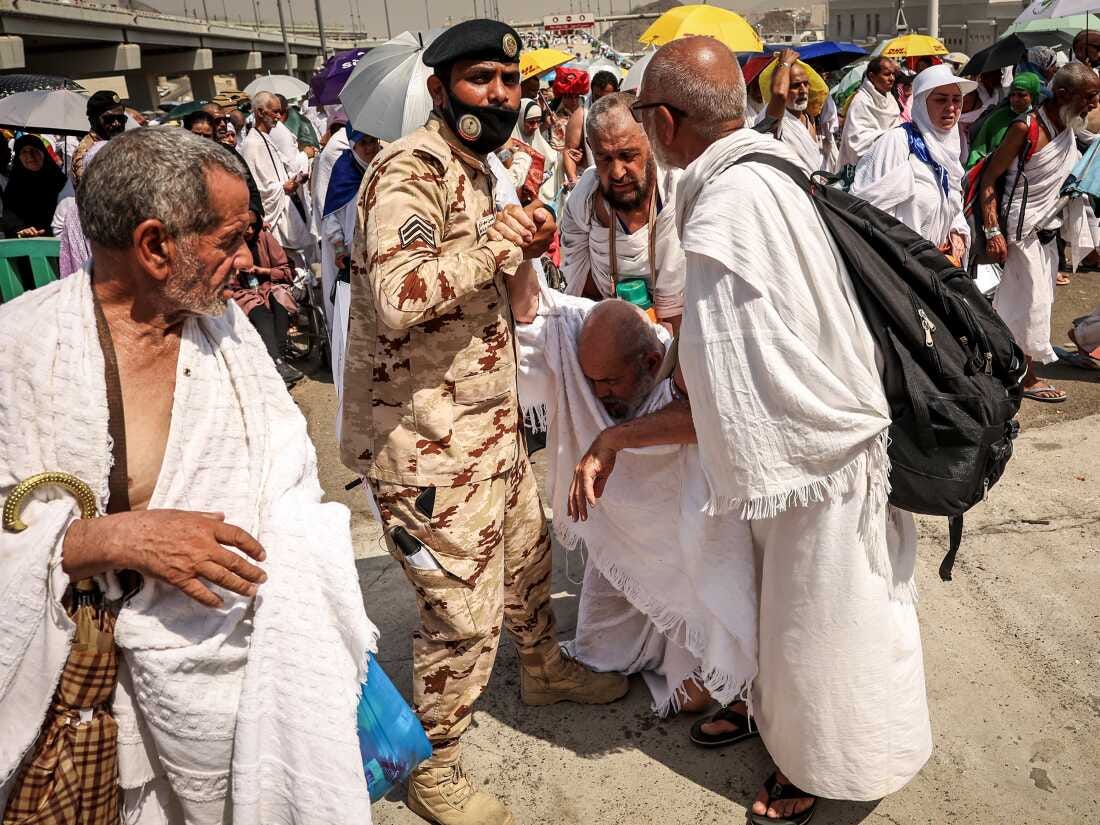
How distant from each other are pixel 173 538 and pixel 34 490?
0.26m

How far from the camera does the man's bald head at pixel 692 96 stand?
7.79 feet

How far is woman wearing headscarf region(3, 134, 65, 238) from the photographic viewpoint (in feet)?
25.9

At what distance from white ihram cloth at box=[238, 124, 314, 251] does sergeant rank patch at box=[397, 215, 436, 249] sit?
22.7 ft

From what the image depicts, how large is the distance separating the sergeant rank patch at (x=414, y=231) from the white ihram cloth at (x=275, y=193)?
6.92 metres

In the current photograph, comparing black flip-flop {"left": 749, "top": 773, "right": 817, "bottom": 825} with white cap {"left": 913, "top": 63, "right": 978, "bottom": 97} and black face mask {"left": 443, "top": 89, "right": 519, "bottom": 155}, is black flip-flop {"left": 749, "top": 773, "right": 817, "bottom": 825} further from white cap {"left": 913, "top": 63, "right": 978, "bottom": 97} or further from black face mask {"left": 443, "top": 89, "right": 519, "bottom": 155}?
white cap {"left": 913, "top": 63, "right": 978, "bottom": 97}

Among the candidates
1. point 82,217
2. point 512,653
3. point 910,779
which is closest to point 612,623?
point 512,653

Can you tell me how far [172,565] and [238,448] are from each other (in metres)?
0.32

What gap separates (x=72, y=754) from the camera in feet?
5.66

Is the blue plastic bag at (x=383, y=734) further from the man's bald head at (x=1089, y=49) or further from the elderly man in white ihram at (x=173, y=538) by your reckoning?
the man's bald head at (x=1089, y=49)

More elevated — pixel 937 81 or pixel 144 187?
pixel 937 81

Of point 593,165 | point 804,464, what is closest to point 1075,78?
point 593,165

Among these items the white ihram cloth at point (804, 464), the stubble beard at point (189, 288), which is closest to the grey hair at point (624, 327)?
the white ihram cloth at point (804, 464)

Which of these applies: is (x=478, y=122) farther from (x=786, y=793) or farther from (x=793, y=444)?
(x=786, y=793)

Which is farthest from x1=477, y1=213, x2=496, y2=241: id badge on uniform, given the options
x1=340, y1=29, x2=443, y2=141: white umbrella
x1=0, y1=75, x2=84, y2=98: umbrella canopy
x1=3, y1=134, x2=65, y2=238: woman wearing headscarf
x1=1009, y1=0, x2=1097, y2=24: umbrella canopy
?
x1=0, y1=75, x2=84, y2=98: umbrella canopy
